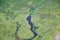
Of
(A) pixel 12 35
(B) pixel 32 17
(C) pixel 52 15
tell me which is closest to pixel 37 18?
(B) pixel 32 17

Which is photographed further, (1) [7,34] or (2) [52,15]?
(2) [52,15]

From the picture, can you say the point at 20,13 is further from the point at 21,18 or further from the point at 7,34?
the point at 7,34

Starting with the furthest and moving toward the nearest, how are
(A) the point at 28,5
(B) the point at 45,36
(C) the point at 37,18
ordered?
(A) the point at 28,5 → (C) the point at 37,18 → (B) the point at 45,36

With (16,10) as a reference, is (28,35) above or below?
below

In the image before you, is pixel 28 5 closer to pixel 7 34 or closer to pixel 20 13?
pixel 20 13

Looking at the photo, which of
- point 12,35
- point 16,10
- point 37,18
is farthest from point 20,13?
point 12,35

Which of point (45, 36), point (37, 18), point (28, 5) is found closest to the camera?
point (45, 36)
